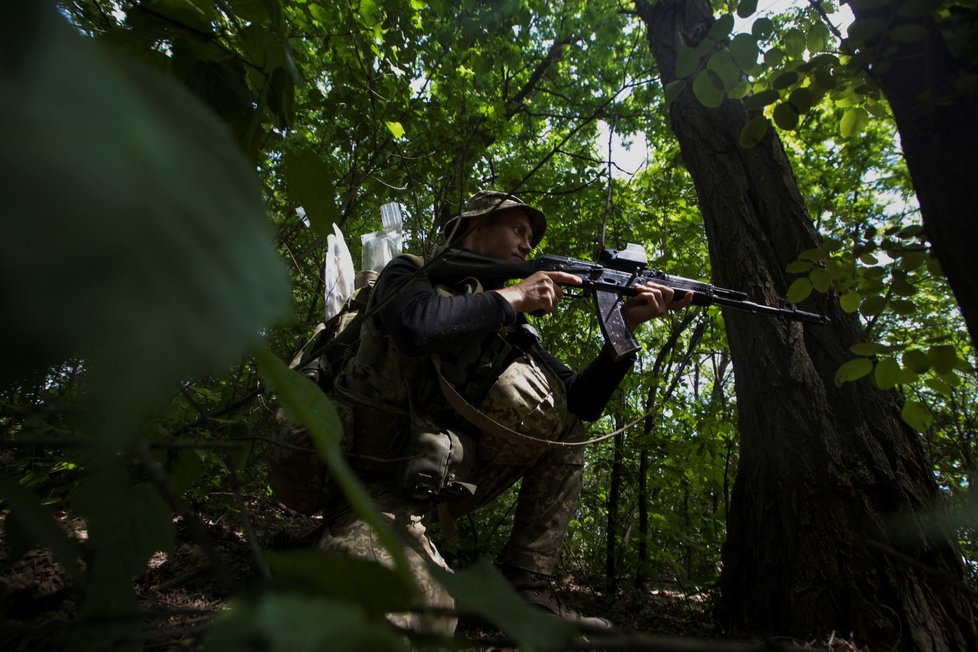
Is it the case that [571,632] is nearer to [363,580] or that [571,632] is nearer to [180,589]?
[363,580]

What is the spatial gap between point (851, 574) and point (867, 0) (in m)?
1.59

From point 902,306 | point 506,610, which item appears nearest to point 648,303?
point 902,306

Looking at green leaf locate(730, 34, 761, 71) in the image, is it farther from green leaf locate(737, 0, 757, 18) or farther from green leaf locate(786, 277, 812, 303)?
green leaf locate(786, 277, 812, 303)

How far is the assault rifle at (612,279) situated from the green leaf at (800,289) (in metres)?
0.82

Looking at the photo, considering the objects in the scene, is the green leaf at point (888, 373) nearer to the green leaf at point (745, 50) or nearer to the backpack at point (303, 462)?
the green leaf at point (745, 50)

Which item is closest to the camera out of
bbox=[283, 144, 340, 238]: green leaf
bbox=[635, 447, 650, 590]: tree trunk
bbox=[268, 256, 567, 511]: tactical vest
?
bbox=[283, 144, 340, 238]: green leaf

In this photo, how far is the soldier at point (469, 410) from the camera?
185 cm

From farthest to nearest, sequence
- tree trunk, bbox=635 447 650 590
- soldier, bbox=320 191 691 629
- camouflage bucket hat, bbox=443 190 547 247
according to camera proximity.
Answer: tree trunk, bbox=635 447 650 590
camouflage bucket hat, bbox=443 190 547 247
soldier, bbox=320 191 691 629

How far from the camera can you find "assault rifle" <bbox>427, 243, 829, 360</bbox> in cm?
219

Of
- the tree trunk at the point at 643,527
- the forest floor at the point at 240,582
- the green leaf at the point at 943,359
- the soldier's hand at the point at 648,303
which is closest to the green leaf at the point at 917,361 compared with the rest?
the green leaf at the point at 943,359

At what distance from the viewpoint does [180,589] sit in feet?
5.98

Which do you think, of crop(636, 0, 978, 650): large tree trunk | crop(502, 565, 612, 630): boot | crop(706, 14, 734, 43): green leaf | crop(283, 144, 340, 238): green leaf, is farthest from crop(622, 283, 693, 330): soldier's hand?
crop(283, 144, 340, 238): green leaf

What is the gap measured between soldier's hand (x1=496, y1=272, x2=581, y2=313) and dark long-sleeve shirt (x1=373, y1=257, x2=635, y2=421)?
4.8 inches

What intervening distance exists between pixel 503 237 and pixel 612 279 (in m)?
0.54
